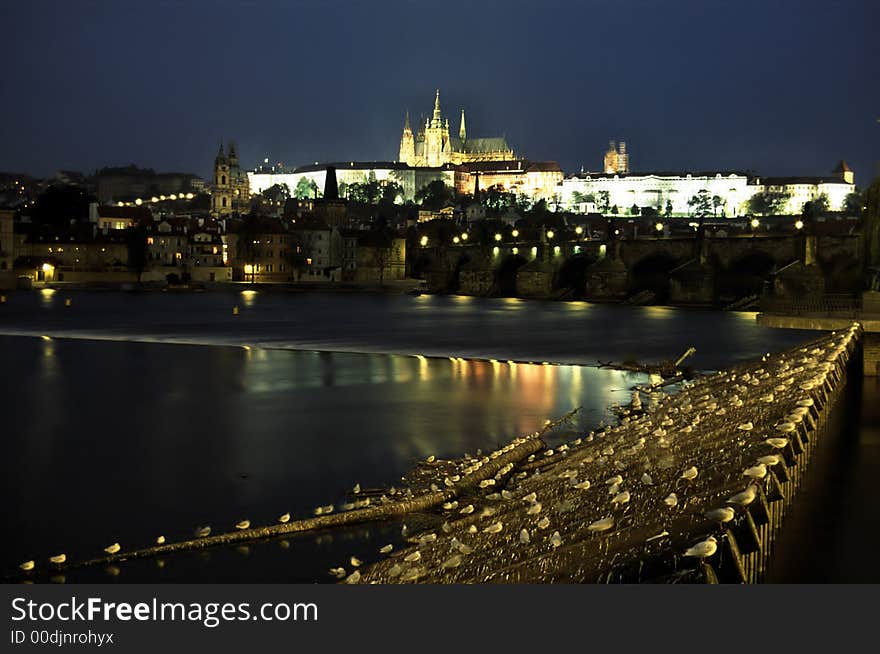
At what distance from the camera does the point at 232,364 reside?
79.9 ft

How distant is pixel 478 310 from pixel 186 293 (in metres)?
16.2

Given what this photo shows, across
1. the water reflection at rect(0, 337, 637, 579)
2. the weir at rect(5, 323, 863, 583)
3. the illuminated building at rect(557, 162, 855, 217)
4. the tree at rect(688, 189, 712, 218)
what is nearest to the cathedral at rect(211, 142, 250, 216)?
the illuminated building at rect(557, 162, 855, 217)

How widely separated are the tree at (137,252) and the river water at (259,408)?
21.7 meters

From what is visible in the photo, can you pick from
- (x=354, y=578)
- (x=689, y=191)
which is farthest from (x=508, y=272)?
(x=689, y=191)

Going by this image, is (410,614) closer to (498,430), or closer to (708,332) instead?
(498,430)

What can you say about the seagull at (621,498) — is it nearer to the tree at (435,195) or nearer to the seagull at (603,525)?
the seagull at (603,525)

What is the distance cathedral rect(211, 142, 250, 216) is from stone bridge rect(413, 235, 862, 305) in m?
48.4

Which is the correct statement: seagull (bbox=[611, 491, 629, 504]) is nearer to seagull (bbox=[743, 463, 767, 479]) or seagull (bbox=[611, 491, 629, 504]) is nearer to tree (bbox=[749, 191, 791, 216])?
seagull (bbox=[743, 463, 767, 479])

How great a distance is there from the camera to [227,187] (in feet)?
383

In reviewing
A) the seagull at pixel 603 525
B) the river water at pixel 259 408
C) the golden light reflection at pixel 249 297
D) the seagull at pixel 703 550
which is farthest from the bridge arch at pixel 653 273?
the seagull at pixel 703 550

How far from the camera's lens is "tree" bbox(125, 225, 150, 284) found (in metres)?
61.1

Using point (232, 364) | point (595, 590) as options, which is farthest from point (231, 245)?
point (595, 590)

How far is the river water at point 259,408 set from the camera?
9.77m

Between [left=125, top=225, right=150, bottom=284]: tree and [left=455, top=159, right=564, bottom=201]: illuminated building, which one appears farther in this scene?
[left=455, top=159, right=564, bottom=201]: illuminated building
